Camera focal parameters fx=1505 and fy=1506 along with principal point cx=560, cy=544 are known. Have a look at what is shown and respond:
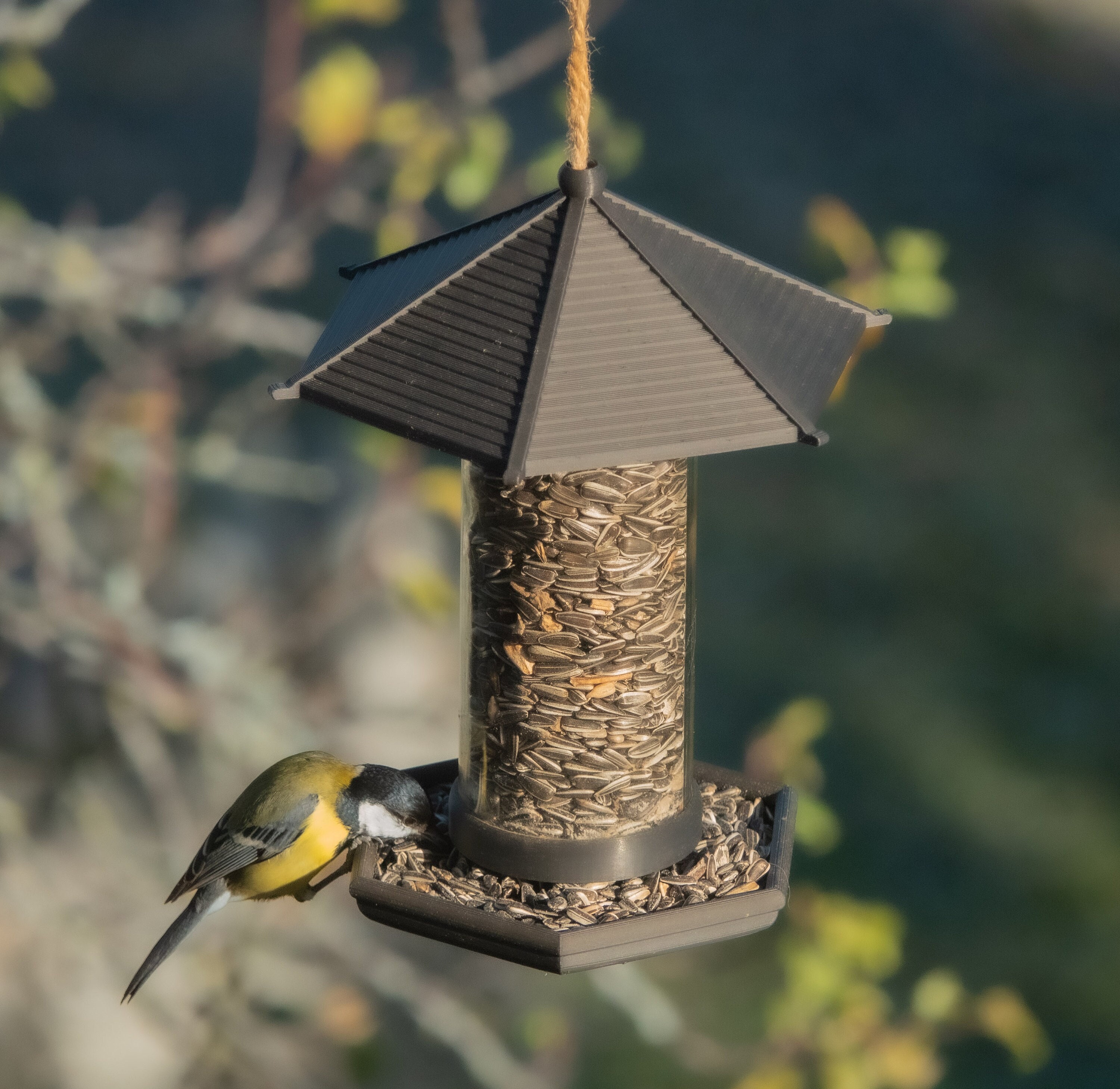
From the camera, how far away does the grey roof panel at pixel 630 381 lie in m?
1.93

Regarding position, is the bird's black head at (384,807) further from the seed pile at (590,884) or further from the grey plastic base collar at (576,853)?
the grey plastic base collar at (576,853)

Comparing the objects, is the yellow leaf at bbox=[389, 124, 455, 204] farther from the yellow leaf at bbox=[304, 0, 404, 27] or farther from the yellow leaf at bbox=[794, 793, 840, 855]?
the yellow leaf at bbox=[794, 793, 840, 855]

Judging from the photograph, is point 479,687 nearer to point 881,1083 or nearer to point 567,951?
point 567,951

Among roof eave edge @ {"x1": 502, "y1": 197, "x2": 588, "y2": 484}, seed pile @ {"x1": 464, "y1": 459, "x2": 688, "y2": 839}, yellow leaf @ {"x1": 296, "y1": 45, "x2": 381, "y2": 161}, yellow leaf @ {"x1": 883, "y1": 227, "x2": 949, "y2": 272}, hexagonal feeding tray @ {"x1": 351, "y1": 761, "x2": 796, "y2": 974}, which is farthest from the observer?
yellow leaf @ {"x1": 296, "y1": 45, "x2": 381, "y2": 161}

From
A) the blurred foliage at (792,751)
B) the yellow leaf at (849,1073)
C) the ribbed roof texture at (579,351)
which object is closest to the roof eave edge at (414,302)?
the ribbed roof texture at (579,351)

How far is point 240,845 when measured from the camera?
2861 mm

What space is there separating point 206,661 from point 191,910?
1.42 m

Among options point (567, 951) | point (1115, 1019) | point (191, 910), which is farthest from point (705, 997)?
point (567, 951)

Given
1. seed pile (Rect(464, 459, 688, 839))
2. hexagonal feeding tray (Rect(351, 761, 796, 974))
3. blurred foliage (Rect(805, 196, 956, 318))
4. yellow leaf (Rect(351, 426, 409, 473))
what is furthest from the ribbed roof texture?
yellow leaf (Rect(351, 426, 409, 473))

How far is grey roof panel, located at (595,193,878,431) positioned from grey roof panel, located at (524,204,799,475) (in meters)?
0.02

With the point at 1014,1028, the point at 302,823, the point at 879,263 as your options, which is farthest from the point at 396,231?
the point at 1014,1028

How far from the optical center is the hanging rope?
78.0 inches

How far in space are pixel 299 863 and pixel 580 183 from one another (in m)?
1.42

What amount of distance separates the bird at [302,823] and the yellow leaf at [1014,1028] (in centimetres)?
244
